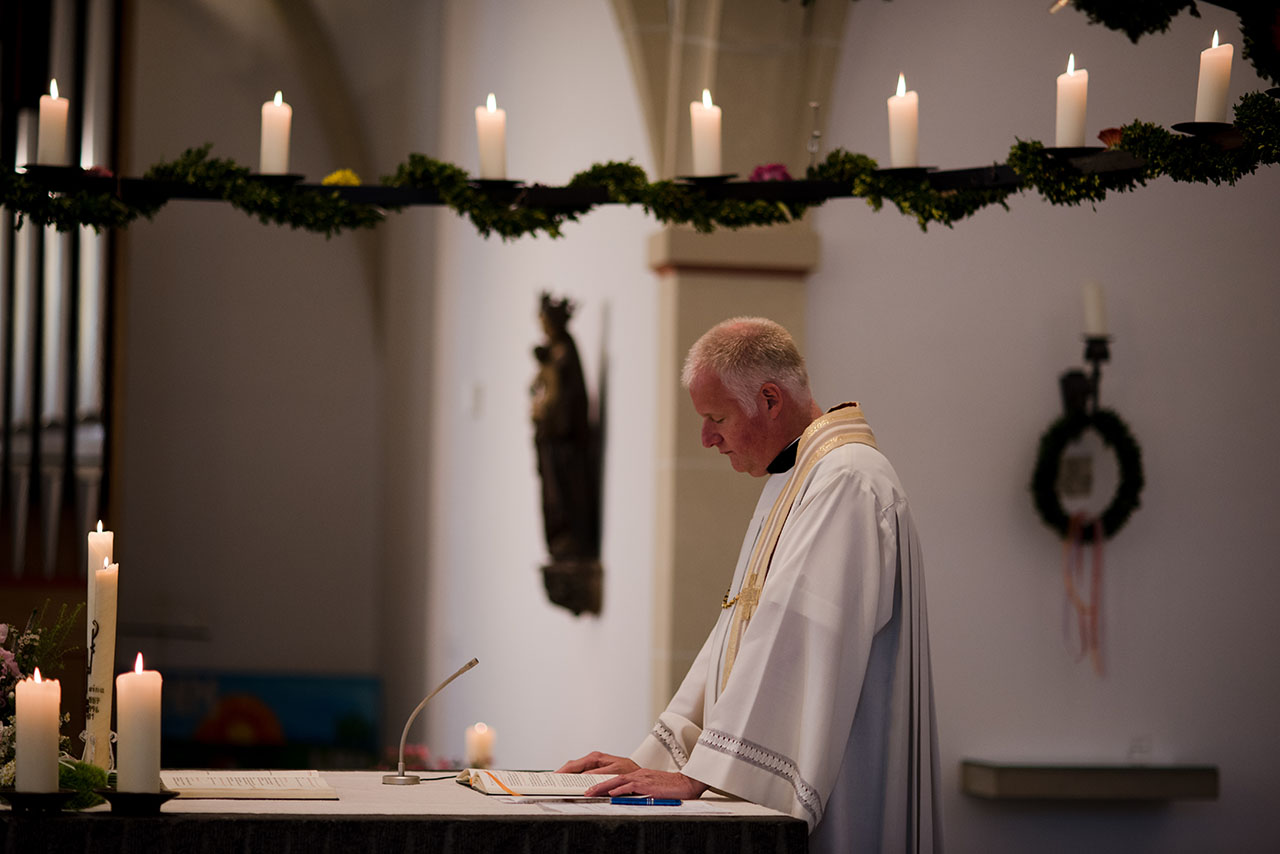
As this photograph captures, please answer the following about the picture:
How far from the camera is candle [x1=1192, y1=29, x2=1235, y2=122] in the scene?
9.55 feet

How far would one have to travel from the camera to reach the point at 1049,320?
504 centimetres

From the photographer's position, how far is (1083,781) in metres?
4.86

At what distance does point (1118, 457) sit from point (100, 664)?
3400mm

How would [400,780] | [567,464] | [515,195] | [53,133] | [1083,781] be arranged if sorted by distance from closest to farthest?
1. [400,780]
2. [53,133]
3. [515,195]
4. [1083,781]
5. [567,464]

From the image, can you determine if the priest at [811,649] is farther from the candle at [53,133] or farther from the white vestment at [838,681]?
the candle at [53,133]

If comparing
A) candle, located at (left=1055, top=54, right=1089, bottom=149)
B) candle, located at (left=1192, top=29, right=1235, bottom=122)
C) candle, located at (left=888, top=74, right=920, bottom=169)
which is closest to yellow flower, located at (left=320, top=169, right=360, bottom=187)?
candle, located at (left=888, top=74, right=920, bottom=169)

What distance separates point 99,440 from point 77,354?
500 mm

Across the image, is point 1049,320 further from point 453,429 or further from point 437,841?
point 453,429

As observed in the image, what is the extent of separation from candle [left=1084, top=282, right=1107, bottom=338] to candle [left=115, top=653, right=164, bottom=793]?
3498mm

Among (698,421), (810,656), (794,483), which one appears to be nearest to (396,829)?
(810,656)

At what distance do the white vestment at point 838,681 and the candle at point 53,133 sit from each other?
1716 millimetres

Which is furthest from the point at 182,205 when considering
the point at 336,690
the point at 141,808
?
the point at 141,808

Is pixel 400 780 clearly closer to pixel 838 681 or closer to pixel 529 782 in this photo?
pixel 529 782

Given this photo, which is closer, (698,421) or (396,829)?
(396,829)
